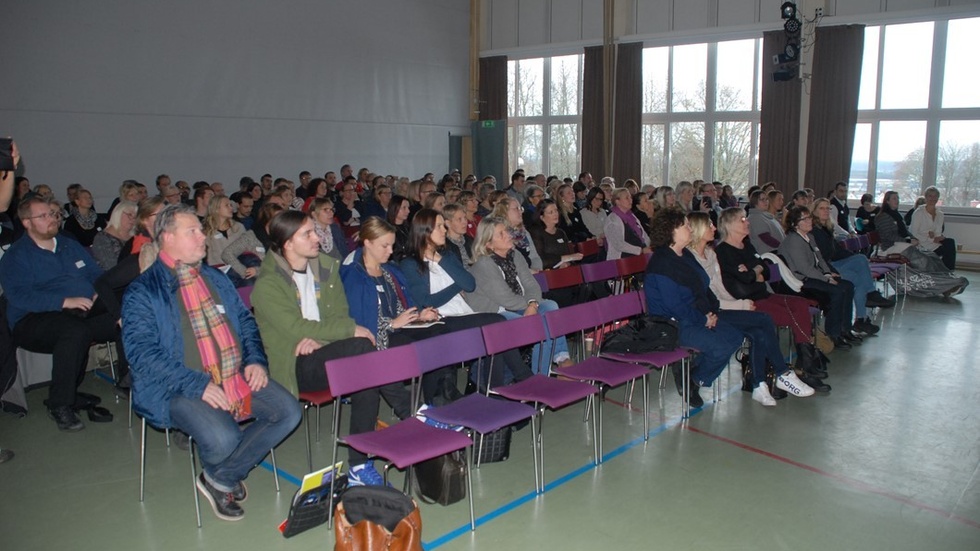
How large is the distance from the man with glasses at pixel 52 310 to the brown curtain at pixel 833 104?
1106 centimetres

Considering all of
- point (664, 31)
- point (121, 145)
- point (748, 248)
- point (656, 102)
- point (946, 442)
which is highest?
point (664, 31)

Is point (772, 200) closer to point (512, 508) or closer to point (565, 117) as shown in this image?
point (512, 508)

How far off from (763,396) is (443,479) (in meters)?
2.49

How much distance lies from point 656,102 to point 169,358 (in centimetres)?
1239

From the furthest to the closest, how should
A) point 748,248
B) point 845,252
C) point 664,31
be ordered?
point 664,31, point 845,252, point 748,248

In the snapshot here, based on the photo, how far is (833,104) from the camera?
38.4 feet

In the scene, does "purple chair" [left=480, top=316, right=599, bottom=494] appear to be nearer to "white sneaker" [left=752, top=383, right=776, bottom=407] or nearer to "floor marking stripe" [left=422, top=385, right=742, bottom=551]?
"floor marking stripe" [left=422, top=385, right=742, bottom=551]

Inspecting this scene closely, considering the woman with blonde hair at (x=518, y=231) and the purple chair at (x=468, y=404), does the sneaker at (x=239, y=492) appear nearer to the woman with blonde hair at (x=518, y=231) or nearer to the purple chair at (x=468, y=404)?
the purple chair at (x=468, y=404)

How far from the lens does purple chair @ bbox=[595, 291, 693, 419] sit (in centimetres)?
421

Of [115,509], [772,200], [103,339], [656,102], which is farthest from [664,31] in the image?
[115,509]

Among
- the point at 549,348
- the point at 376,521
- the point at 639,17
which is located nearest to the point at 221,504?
the point at 376,521

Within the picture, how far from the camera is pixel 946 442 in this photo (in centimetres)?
407

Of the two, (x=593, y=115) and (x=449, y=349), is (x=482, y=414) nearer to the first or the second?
(x=449, y=349)

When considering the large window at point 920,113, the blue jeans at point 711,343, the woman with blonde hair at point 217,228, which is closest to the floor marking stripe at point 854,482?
the blue jeans at point 711,343
